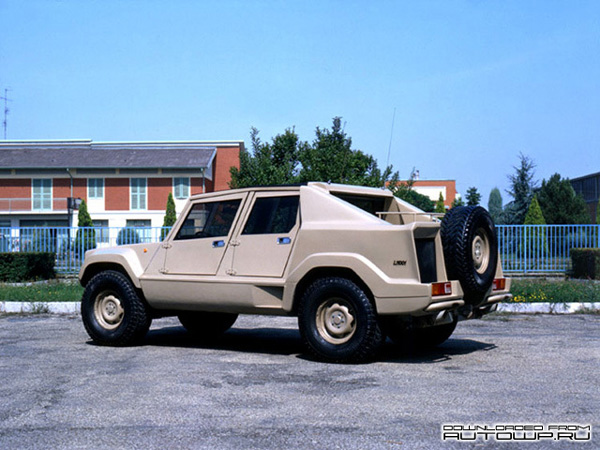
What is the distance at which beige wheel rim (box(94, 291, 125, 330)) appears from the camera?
885 cm

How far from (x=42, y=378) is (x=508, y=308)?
8542mm

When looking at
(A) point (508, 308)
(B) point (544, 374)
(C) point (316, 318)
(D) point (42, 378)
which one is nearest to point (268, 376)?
(C) point (316, 318)

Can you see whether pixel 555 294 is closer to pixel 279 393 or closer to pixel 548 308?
pixel 548 308

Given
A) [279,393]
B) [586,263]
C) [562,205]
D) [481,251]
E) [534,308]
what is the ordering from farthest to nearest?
[562,205]
[586,263]
[534,308]
[481,251]
[279,393]

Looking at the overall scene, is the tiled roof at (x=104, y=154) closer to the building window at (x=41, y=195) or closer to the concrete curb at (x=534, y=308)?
the building window at (x=41, y=195)

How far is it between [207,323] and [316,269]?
290cm

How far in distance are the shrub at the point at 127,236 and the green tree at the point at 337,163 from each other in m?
5.96

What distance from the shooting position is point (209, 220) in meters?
8.55

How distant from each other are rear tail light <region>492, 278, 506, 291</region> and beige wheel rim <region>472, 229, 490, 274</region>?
465 mm

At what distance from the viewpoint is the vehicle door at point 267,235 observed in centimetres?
778

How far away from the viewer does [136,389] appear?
5.95 metres

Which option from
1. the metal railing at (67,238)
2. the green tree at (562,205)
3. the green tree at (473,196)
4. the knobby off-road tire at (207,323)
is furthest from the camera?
the green tree at (473,196)

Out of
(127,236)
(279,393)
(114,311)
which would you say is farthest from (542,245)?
(279,393)

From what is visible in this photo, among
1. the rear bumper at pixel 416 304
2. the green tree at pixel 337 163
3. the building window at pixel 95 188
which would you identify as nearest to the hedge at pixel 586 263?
the green tree at pixel 337 163
